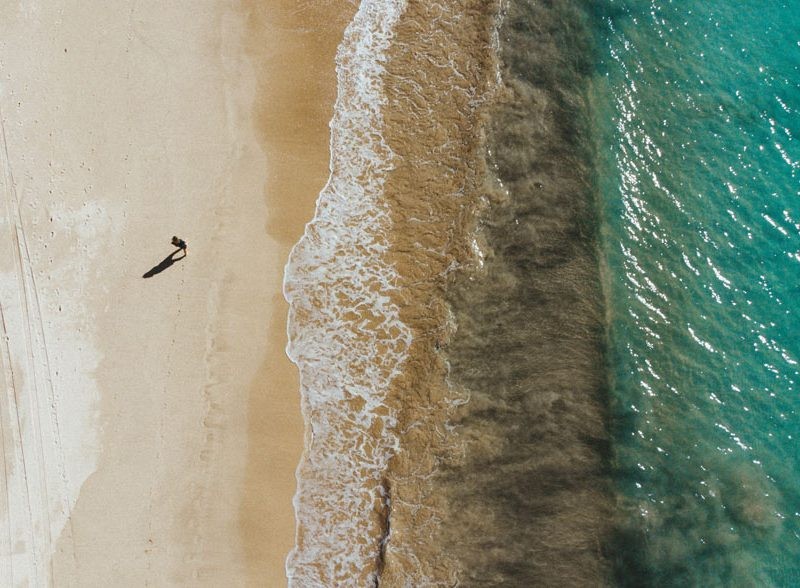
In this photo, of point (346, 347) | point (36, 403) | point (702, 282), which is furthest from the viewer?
point (702, 282)

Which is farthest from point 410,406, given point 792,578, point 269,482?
point 792,578

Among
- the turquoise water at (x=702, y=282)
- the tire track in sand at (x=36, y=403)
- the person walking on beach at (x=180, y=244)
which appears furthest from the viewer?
the turquoise water at (x=702, y=282)

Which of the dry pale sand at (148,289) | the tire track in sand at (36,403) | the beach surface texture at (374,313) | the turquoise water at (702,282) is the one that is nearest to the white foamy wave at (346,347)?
the beach surface texture at (374,313)

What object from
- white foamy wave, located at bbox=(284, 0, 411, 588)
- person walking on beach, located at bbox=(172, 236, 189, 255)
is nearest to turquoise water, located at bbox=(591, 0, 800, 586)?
white foamy wave, located at bbox=(284, 0, 411, 588)

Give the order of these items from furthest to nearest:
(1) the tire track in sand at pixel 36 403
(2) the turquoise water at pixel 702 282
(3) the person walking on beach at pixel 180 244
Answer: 1. (2) the turquoise water at pixel 702 282
2. (3) the person walking on beach at pixel 180 244
3. (1) the tire track in sand at pixel 36 403

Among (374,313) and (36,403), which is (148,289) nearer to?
(36,403)

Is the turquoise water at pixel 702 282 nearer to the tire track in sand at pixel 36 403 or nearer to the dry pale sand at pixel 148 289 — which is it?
the dry pale sand at pixel 148 289

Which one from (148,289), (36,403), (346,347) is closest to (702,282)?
(346,347)

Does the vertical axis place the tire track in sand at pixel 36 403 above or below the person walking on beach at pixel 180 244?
below
